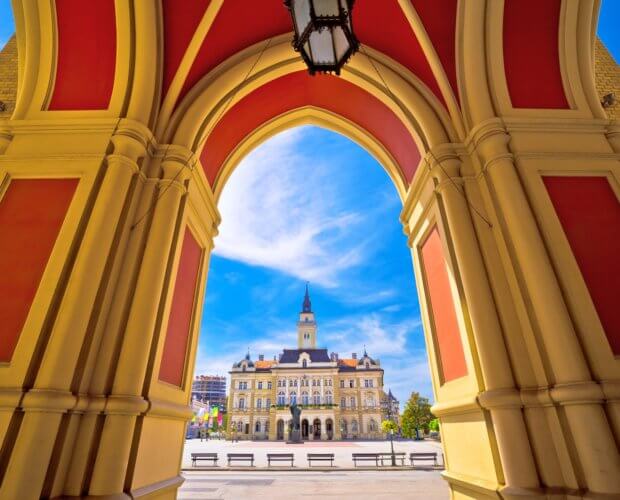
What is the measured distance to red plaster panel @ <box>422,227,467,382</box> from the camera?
3646 millimetres

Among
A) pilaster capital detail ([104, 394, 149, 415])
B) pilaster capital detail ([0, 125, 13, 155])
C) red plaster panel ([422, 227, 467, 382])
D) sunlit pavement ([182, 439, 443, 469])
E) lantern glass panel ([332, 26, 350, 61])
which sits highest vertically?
pilaster capital detail ([0, 125, 13, 155])

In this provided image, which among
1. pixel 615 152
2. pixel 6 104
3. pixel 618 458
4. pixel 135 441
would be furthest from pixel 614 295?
pixel 6 104

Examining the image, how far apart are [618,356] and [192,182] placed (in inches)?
176

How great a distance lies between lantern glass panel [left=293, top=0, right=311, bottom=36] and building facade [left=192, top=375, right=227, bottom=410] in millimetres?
126266

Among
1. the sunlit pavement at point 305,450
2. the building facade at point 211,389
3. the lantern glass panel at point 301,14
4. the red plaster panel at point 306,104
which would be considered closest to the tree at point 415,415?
the sunlit pavement at point 305,450

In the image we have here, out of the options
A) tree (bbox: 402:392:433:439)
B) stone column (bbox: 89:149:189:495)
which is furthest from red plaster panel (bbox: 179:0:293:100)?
tree (bbox: 402:392:433:439)

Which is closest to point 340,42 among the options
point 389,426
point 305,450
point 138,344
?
point 138,344

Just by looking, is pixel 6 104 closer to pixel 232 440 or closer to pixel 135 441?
pixel 135 441

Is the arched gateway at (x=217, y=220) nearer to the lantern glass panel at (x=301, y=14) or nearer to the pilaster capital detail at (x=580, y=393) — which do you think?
the pilaster capital detail at (x=580, y=393)

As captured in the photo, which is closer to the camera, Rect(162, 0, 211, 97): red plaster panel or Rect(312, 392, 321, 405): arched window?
Rect(162, 0, 211, 97): red plaster panel

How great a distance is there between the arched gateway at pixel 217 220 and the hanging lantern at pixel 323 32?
1.84 meters

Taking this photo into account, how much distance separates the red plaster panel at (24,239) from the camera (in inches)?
111

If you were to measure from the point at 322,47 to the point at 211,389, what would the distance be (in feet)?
429

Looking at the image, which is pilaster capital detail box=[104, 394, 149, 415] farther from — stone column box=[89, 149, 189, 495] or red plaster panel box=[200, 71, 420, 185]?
red plaster panel box=[200, 71, 420, 185]
